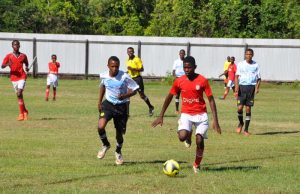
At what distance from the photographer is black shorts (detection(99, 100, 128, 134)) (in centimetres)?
1458

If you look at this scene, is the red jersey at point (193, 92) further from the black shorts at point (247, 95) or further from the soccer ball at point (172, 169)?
the black shorts at point (247, 95)

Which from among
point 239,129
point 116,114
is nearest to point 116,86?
point 116,114

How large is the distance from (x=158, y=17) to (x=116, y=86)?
4544cm

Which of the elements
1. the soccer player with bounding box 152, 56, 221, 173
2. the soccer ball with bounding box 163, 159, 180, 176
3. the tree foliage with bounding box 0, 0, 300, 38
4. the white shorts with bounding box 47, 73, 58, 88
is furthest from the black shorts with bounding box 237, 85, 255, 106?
the tree foliage with bounding box 0, 0, 300, 38

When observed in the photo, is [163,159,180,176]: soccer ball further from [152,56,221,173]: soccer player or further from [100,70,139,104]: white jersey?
[100,70,139,104]: white jersey

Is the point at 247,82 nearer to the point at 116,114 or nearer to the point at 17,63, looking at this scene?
the point at 17,63

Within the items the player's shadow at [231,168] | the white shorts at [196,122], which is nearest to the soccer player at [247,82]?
the player's shadow at [231,168]

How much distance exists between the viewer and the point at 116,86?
14.7 meters

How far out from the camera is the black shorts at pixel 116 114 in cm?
1458

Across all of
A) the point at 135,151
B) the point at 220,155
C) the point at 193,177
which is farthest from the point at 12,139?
the point at 193,177

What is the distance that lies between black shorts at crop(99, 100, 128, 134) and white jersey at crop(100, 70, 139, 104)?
0.30ft

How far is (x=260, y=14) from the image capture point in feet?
176

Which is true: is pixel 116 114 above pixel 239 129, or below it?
above

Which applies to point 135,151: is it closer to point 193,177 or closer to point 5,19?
point 193,177
